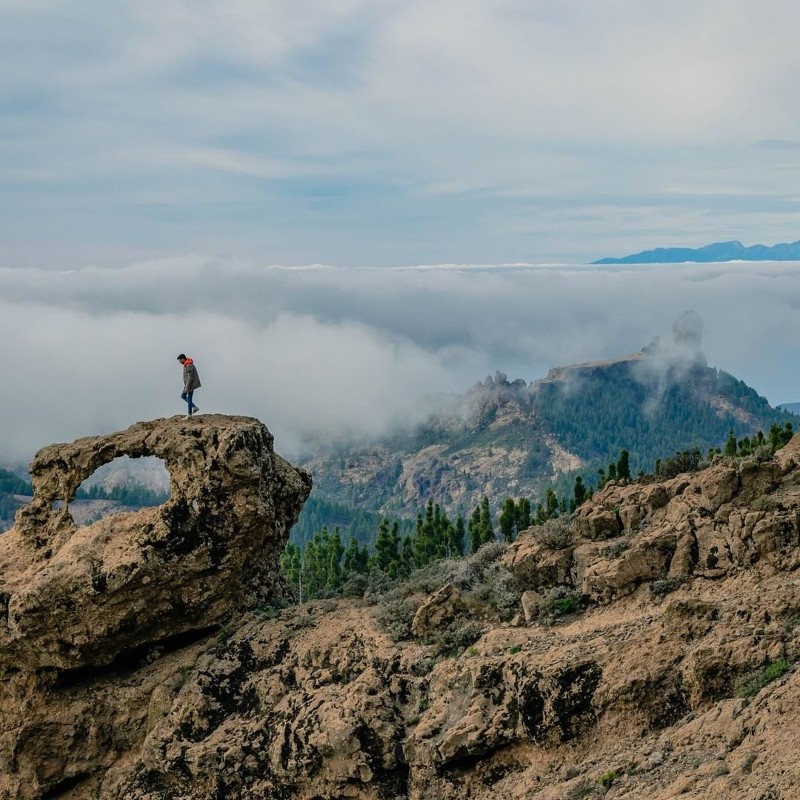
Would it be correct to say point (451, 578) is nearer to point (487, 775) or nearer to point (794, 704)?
point (487, 775)

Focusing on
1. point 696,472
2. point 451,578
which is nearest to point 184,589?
point 451,578

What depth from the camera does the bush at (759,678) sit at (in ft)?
65.7

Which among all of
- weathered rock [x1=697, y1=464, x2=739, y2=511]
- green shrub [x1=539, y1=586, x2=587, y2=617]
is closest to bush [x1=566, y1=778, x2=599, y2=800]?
green shrub [x1=539, y1=586, x2=587, y2=617]

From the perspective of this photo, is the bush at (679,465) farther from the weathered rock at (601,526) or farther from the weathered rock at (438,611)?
the weathered rock at (438,611)

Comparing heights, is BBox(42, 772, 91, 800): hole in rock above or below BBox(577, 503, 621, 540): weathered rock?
below

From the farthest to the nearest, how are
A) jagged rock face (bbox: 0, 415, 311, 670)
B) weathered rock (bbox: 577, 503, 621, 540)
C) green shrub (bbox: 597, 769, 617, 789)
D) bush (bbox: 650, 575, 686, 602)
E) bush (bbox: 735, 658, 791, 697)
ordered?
weathered rock (bbox: 577, 503, 621, 540)
jagged rock face (bbox: 0, 415, 311, 670)
bush (bbox: 650, 575, 686, 602)
bush (bbox: 735, 658, 791, 697)
green shrub (bbox: 597, 769, 617, 789)

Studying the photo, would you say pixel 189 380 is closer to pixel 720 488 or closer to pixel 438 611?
pixel 438 611

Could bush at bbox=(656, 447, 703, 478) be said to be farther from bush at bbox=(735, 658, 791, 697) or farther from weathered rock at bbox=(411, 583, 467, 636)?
bush at bbox=(735, 658, 791, 697)

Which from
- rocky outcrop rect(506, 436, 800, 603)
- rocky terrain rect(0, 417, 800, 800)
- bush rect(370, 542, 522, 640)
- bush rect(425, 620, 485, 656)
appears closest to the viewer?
rocky terrain rect(0, 417, 800, 800)

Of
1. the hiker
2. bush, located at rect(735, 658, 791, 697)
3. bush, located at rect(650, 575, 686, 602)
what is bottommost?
bush, located at rect(735, 658, 791, 697)

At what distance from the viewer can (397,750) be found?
24219mm

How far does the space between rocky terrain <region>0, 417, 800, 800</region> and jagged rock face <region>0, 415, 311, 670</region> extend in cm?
6

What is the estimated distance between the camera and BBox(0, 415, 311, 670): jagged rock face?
28938mm

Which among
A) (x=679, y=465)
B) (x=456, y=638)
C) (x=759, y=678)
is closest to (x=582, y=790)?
(x=759, y=678)
